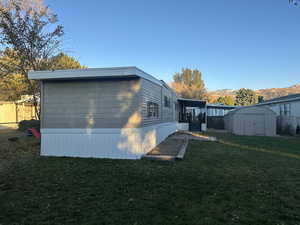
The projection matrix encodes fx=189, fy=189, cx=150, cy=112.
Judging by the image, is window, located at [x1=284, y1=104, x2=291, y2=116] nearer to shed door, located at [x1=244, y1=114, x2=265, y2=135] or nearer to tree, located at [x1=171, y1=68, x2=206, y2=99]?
shed door, located at [x1=244, y1=114, x2=265, y2=135]

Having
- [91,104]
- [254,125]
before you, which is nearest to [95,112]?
[91,104]

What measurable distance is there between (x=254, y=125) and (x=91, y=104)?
45.1ft

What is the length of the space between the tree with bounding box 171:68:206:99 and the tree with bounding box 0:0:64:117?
29551 mm

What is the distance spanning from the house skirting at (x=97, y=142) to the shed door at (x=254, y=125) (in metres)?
11.4

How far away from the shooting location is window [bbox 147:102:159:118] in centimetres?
777

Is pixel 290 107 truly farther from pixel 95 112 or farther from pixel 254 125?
pixel 95 112

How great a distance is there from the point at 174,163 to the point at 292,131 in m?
14.8

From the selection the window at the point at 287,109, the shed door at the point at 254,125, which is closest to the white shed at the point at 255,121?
the shed door at the point at 254,125

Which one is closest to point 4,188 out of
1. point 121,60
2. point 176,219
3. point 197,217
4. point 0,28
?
point 176,219

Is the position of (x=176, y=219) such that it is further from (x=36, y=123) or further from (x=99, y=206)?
(x=36, y=123)

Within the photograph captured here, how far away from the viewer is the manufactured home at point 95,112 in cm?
670

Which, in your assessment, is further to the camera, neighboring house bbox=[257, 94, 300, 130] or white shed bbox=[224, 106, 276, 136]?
neighboring house bbox=[257, 94, 300, 130]

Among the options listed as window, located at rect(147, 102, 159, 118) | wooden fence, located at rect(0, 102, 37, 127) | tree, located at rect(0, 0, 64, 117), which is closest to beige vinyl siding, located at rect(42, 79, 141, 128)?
window, located at rect(147, 102, 159, 118)

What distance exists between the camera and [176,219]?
285 centimetres
